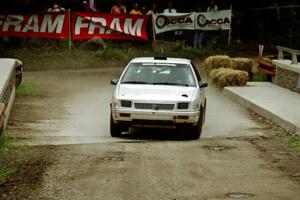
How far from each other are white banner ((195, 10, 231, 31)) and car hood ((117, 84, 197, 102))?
18.5 meters

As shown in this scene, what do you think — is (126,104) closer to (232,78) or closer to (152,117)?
(152,117)

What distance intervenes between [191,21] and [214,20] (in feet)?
3.58

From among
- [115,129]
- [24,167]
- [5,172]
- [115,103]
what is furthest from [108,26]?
[5,172]

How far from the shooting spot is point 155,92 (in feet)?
47.1

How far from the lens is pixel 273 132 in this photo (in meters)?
15.2

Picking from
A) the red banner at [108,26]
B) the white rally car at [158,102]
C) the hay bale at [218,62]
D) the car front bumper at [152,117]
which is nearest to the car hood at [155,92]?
the white rally car at [158,102]

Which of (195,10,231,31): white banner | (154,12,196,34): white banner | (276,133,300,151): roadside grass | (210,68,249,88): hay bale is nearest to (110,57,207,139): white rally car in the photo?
(276,133,300,151): roadside grass

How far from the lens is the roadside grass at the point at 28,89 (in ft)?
71.3

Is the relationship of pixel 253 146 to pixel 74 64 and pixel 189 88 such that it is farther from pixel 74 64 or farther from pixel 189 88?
pixel 74 64

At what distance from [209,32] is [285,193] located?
83.6 ft

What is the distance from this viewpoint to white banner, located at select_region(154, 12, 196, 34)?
32844mm

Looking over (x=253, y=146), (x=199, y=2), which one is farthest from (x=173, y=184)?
(x=199, y=2)

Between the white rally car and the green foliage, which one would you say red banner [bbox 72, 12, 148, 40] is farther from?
the green foliage

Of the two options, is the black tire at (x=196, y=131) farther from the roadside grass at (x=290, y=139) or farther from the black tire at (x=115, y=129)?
the roadside grass at (x=290, y=139)
